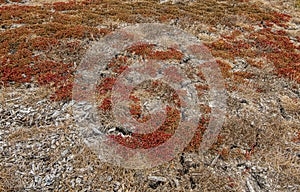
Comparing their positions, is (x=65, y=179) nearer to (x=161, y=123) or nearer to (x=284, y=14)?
(x=161, y=123)

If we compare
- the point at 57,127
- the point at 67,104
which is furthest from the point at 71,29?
the point at 57,127

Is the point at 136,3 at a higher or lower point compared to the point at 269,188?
higher

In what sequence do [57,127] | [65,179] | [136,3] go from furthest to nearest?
[136,3]
[57,127]
[65,179]

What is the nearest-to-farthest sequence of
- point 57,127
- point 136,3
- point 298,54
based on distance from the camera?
point 57,127
point 298,54
point 136,3

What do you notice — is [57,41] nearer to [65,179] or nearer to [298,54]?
[65,179]

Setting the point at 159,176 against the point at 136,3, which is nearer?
the point at 159,176

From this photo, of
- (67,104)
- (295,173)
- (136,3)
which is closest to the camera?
(295,173)

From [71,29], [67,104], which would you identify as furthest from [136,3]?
[67,104]

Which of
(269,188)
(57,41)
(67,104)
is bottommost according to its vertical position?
(269,188)

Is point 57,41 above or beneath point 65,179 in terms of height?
above
